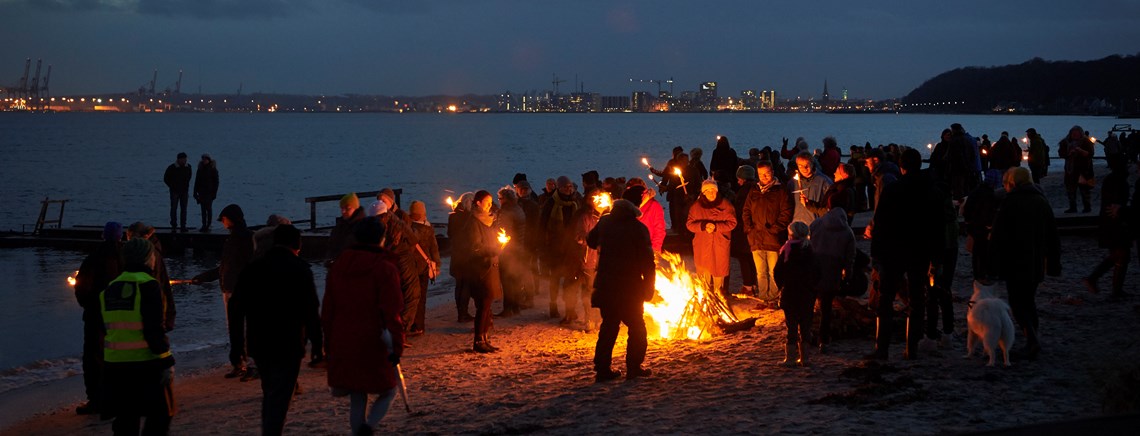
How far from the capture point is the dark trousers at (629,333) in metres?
8.74

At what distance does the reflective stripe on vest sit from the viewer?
22.2 feet

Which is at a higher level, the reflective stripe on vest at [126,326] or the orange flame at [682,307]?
the reflective stripe on vest at [126,326]

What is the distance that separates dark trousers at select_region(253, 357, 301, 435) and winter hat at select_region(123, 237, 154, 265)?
99 centimetres

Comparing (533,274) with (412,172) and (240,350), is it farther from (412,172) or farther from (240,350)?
(412,172)

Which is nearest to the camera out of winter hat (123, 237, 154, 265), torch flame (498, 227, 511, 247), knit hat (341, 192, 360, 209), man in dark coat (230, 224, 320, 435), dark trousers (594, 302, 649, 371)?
man in dark coat (230, 224, 320, 435)

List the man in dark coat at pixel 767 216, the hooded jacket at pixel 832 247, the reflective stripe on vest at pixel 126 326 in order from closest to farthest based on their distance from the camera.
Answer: the reflective stripe on vest at pixel 126 326
the hooded jacket at pixel 832 247
the man in dark coat at pixel 767 216

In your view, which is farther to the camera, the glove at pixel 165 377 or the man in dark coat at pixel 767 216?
the man in dark coat at pixel 767 216

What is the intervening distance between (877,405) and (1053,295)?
16.7ft

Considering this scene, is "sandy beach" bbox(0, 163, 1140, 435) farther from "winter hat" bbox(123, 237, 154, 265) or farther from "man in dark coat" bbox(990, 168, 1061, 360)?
"winter hat" bbox(123, 237, 154, 265)

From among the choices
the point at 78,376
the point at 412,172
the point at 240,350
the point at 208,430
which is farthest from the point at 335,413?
the point at 412,172

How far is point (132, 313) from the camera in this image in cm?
678

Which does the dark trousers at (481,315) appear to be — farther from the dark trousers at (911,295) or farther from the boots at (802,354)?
the dark trousers at (911,295)

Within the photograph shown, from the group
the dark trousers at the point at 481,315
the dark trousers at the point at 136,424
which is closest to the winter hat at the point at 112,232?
the dark trousers at the point at 136,424

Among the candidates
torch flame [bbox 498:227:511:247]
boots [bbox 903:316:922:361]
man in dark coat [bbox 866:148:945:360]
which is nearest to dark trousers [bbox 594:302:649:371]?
man in dark coat [bbox 866:148:945:360]
